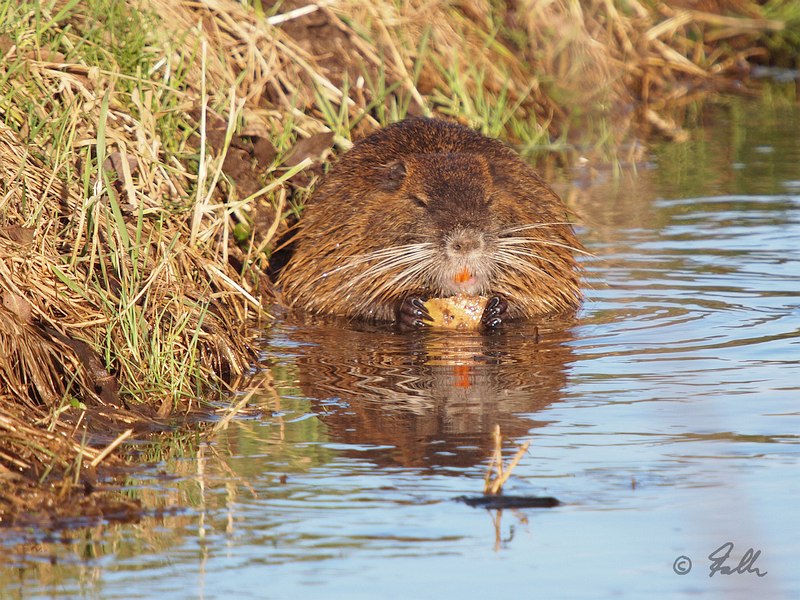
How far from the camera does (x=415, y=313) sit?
588 centimetres

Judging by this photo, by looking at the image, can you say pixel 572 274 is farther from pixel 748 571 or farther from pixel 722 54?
pixel 722 54

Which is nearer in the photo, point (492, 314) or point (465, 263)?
point (465, 263)

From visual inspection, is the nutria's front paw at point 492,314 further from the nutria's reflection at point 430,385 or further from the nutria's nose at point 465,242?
the nutria's nose at point 465,242

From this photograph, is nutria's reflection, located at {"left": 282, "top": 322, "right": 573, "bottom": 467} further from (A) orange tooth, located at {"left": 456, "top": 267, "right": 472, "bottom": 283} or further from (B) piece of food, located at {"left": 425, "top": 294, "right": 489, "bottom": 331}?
(A) orange tooth, located at {"left": 456, "top": 267, "right": 472, "bottom": 283}

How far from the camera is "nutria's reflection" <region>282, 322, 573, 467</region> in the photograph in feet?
13.6

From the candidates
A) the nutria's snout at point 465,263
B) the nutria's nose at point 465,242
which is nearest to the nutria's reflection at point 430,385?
the nutria's snout at point 465,263

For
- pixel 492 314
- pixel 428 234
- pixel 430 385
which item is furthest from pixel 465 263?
pixel 430 385

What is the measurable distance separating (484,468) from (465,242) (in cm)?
189

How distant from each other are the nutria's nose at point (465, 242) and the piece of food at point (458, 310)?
1.02 ft

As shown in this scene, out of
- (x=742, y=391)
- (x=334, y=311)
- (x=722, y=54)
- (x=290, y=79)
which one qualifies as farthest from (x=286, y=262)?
(x=722, y=54)

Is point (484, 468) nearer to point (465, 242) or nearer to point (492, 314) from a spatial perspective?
point (465, 242)

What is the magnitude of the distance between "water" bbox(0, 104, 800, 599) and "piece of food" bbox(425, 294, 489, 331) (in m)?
0.15

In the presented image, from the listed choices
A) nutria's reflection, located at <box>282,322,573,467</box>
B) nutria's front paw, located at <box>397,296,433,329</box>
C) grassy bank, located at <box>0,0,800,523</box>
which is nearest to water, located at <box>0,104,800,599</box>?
nutria's reflection, located at <box>282,322,573,467</box>

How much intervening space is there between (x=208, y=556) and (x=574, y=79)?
8049mm
